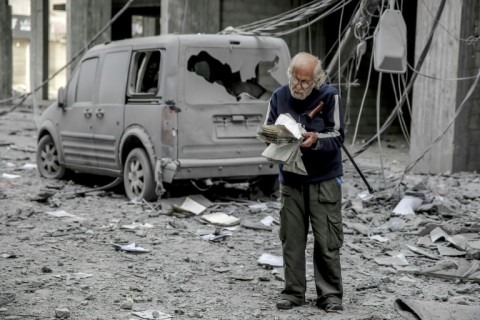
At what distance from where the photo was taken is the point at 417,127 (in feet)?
42.0

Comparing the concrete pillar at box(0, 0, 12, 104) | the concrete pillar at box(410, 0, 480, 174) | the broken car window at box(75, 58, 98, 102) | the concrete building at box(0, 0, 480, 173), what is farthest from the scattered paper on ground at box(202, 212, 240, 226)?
the concrete pillar at box(0, 0, 12, 104)

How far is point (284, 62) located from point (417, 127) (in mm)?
4269

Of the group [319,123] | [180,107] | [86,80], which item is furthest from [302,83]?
[86,80]

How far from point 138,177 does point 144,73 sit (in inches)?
52.1

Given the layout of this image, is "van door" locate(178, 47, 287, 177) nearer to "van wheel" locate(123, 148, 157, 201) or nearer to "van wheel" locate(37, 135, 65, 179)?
"van wheel" locate(123, 148, 157, 201)

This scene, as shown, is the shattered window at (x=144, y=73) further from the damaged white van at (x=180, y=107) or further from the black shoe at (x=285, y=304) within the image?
the black shoe at (x=285, y=304)

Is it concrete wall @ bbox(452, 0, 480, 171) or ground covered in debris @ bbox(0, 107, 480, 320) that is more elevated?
concrete wall @ bbox(452, 0, 480, 171)

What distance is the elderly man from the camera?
4973 mm

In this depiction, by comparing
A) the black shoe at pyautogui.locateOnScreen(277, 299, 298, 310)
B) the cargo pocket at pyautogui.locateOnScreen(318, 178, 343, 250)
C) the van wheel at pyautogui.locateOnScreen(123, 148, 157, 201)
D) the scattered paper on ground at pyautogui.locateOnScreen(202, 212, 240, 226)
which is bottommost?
the scattered paper on ground at pyautogui.locateOnScreen(202, 212, 240, 226)

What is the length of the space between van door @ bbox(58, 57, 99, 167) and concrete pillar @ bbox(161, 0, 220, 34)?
4.53 m

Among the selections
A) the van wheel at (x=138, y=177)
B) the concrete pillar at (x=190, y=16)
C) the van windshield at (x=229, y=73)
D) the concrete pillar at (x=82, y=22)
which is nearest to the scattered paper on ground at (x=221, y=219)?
the van wheel at (x=138, y=177)

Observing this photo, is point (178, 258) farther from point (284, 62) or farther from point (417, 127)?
point (417, 127)

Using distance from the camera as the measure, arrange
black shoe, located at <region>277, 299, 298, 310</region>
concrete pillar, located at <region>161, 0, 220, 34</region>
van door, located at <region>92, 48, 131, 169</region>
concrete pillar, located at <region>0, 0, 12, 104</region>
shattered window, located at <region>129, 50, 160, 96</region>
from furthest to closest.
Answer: concrete pillar, located at <region>0, 0, 12, 104</region> → concrete pillar, located at <region>161, 0, 220, 34</region> → van door, located at <region>92, 48, 131, 169</region> → shattered window, located at <region>129, 50, 160, 96</region> → black shoe, located at <region>277, 299, 298, 310</region>

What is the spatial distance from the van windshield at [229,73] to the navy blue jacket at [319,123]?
12.6 feet
